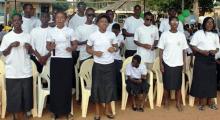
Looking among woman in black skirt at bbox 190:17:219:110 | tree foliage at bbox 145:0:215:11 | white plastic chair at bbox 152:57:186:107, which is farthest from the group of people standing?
tree foliage at bbox 145:0:215:11

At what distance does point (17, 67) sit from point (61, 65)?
0.72 m

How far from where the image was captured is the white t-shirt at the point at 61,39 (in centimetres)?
615

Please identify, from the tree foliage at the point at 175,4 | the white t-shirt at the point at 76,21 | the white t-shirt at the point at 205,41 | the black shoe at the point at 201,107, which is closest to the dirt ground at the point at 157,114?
the black shoe at the point at 201,107

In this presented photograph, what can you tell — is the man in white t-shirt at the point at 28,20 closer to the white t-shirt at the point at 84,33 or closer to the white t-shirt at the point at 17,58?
the white t-shirt at the point at 84,33

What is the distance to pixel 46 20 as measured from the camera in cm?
690

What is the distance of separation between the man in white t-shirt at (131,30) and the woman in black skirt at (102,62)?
81.7 inches

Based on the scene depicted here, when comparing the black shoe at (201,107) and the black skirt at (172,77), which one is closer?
the black skirt at (172,77)

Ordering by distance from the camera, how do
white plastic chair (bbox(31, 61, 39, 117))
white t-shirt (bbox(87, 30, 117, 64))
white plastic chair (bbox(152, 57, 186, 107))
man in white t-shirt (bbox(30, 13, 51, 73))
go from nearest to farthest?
white t-shirt (bbox(87, 30, 117, 64)) < white plastic chair (bbox(31, 61, 39, 117)) < man in white t-shirt (bbox(30, 13, 51, 73)) < white plastic chair (bbox(152, 57, 186, 107))

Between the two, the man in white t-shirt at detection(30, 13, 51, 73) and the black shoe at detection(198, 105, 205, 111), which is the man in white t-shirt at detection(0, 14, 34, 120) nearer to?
the man in white t-shirt at detection(30, 13, 51, 73)

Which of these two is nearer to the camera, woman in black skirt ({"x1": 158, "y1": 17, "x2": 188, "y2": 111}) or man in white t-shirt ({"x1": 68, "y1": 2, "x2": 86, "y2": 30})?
woman in black skirt ({"x1": 158, "y1": 17, "x2": 188, "y2": 111})

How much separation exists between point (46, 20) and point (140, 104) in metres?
2.37

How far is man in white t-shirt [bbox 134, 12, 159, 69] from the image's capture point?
7523mm

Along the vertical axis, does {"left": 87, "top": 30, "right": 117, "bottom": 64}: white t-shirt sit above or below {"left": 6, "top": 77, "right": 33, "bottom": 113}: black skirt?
above

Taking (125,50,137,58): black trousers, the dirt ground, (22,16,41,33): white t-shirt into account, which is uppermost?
(22,16,41,33): white t-shirt
